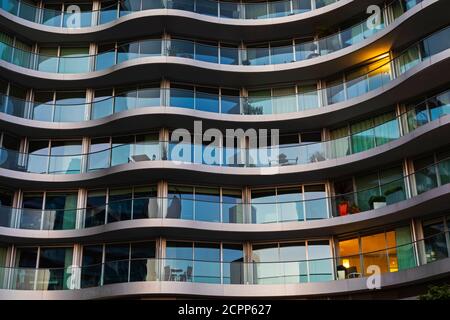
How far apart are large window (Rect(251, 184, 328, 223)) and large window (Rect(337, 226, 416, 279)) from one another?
1.82m

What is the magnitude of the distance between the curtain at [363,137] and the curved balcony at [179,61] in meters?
3.36

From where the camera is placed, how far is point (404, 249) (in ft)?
74.8

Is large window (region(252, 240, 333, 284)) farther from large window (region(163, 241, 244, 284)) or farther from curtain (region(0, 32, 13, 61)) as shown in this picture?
curtain (region(0, 32, 13, 61))

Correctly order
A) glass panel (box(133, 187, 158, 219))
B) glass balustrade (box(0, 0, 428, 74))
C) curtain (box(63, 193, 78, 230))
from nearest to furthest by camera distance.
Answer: glass panel (box(133, 187, 158, 219)) < curtain (box(63, 193, 78, 230)) < glass balustrade (box(0, 0, 428, 74))

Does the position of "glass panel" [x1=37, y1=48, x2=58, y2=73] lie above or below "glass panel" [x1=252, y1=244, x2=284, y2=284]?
above

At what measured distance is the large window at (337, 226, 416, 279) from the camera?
22797 millimetres

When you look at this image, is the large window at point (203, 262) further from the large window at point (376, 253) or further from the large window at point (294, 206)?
the large window at point (376, 253)

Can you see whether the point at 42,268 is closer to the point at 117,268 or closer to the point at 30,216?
the point at 30,216

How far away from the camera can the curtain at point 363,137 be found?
2539 cm

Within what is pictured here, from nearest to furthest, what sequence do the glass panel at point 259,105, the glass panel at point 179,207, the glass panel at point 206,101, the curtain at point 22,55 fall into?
the glass panel at point 179,207
the glass panel at point 206,101
the glass panel at point 259,105
the curtain at point 22,55

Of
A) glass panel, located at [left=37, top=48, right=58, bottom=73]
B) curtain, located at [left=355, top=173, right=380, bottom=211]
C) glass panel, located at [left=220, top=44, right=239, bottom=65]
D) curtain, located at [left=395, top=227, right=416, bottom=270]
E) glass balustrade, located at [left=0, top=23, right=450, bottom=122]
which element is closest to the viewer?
curtain, located at [left=395, top=227, right=416, bottom=270]

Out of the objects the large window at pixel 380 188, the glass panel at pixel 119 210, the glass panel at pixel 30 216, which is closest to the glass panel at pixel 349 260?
the large window at pixel 380 188

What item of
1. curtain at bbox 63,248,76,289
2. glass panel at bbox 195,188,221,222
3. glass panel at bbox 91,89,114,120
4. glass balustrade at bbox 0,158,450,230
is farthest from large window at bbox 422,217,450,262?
glass panel at bbox 91,89,114,120
